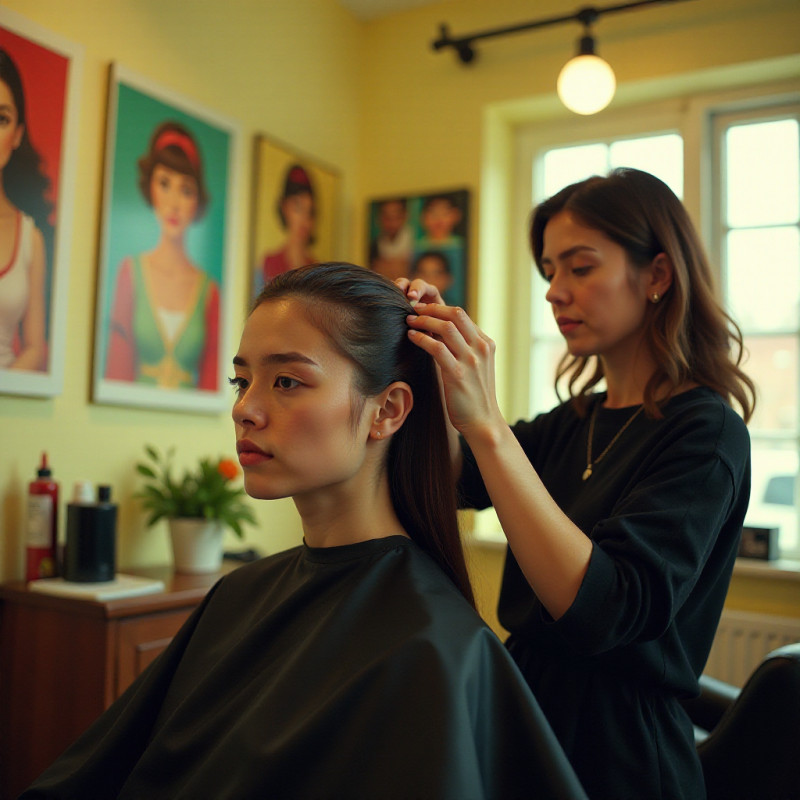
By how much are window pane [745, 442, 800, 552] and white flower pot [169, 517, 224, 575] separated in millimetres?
1909

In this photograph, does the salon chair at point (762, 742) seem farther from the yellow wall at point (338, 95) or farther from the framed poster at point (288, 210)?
the framed poster at point (288, 210)

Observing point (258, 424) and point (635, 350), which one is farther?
point (635, 350)

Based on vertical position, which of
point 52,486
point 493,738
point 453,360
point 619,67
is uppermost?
point 619,67

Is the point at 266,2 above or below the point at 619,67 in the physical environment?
above

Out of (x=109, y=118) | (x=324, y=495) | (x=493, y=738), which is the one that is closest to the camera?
(x=493, y=738)

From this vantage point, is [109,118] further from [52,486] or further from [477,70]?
[477,70]

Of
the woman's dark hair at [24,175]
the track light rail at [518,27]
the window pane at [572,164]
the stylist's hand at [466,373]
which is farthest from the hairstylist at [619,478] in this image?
the window pane at [572,164]

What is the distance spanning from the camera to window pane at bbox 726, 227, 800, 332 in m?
3.13

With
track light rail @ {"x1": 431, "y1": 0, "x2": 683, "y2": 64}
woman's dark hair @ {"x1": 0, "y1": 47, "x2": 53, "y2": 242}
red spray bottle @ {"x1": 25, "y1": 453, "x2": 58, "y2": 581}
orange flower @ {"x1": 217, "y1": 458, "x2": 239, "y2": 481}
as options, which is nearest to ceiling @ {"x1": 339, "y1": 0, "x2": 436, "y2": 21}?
track light rail @ {"x1": 431, "y1": 0, "x2": 683, "y2": 64}

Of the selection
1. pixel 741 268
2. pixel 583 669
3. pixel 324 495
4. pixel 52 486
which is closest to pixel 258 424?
pixel 324 495

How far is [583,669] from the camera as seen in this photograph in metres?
1.31

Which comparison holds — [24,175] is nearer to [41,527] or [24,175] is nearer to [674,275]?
[41,527]

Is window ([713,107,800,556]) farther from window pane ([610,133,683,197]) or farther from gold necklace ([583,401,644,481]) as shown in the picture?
gold necklace ([583,401,644,481])

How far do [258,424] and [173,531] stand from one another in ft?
4.85
